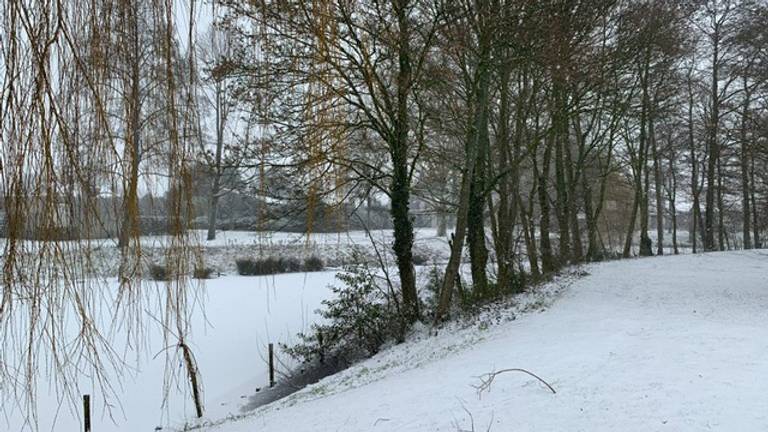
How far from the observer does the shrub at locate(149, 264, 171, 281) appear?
2229 mm

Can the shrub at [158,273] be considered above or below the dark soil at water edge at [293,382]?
above

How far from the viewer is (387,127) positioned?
943 cm

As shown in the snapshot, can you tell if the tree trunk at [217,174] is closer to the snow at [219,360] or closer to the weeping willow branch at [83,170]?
the snow at [219,360]

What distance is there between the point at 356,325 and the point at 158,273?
8.19m

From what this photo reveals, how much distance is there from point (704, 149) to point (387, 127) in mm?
20089

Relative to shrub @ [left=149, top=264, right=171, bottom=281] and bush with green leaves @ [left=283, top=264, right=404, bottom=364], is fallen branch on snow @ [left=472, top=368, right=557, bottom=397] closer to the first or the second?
shrub @ [left=149, top=264, right=171, bottom=281]

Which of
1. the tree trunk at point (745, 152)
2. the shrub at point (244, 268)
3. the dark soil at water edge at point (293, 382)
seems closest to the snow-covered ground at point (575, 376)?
the dark soil at water edge at point (293, 382)

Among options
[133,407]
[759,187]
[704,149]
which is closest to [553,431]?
[133,407]

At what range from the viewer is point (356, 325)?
10344 mm

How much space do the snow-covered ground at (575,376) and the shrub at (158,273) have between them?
6.87ft

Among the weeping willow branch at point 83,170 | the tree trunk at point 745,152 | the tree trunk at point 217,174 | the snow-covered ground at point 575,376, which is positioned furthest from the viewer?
the tree trunk at point 745,152

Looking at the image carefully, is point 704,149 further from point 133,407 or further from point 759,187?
point 133,407

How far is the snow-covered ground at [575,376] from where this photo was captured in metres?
3.42

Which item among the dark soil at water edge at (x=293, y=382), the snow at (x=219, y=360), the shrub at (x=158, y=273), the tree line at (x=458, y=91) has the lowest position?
the dark soil at water edge at (x=293, y=382)
